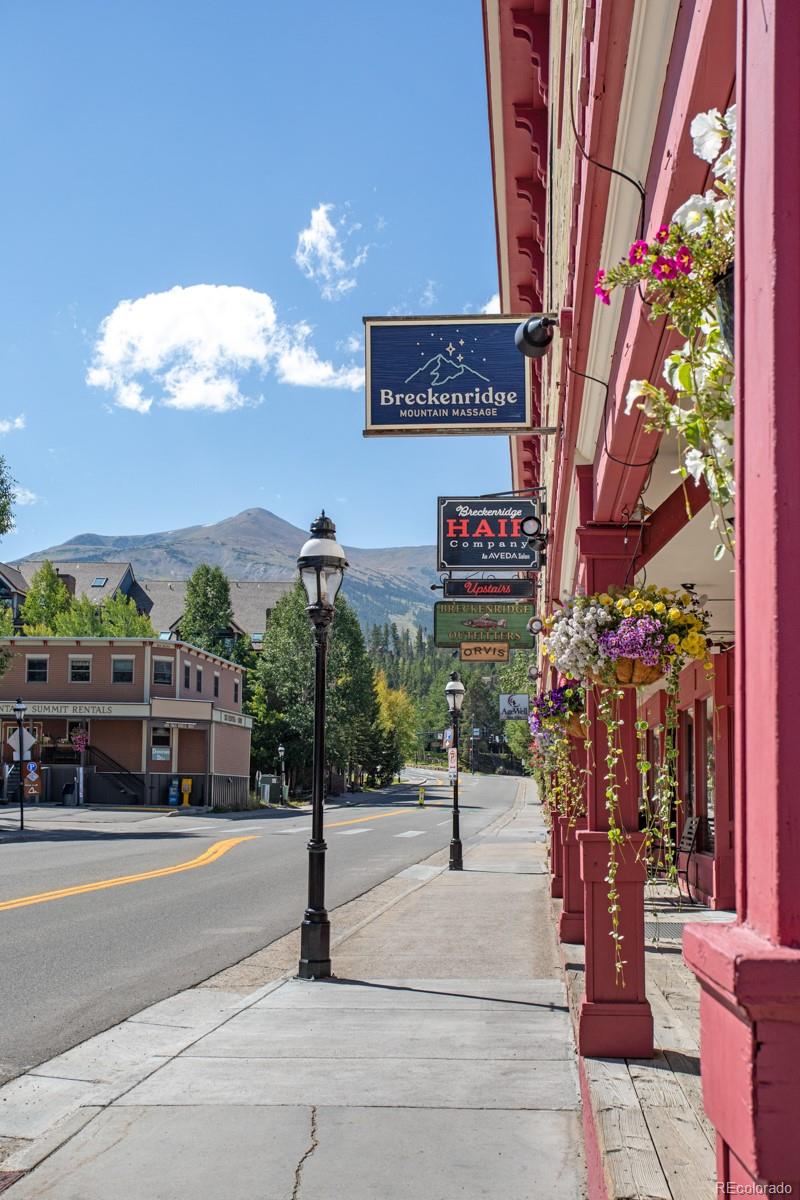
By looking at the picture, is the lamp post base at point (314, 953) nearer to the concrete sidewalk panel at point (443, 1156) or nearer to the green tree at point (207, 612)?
the concrete sidewalk panel at point (443, 1156)

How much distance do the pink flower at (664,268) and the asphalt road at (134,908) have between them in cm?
671

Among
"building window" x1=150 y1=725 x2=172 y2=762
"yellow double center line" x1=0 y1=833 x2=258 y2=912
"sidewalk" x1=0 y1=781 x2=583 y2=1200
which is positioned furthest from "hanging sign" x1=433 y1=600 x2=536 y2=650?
"building window" x1=150 y1=725 x2=172 y2=762

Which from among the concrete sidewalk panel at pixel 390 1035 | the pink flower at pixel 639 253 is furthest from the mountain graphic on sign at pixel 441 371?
the pink flower at pixel 639 253

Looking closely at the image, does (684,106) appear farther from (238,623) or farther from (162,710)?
(238,623)

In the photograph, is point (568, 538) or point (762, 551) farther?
point (568, 538)

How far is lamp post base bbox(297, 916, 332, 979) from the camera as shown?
10.5 metres

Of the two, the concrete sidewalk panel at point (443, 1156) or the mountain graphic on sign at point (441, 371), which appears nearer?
the concrete sidewalk panel at point (443, 1156)

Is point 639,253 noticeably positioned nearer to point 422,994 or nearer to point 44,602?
point 422,994

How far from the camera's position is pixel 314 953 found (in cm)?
1052

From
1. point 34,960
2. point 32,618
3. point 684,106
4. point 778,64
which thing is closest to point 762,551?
point 778,64

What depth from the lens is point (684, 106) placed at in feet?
9.59

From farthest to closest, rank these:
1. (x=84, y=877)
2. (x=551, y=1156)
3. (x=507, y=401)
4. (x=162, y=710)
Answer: (x=162, y=710)
(x=84, y=877)
(x=507, y=401)
(x=551, y=1156)

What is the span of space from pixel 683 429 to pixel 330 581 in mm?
9318

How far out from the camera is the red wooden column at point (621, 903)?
22.9 feet
